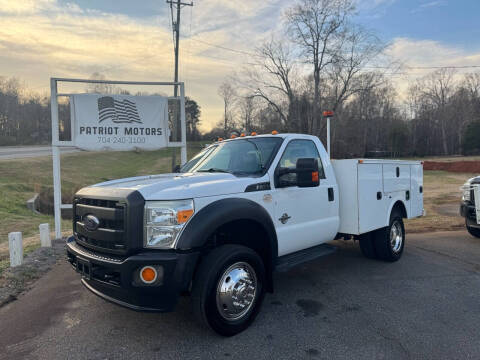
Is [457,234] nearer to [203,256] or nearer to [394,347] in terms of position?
[394,347]

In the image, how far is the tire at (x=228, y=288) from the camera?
3.02 meters

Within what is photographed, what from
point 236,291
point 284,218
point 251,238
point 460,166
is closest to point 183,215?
point 236,291

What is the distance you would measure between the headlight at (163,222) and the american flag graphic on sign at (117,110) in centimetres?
485

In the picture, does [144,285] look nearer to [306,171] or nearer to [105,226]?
[105,226]

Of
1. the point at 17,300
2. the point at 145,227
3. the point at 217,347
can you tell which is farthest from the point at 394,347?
the point at 17,300

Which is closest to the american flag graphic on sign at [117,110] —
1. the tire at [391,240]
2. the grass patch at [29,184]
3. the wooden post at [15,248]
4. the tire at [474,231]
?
the grass patch at [29,184]

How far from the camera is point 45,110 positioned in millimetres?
68562

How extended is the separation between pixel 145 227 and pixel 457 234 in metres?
7.44

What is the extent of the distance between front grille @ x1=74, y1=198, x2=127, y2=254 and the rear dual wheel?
12.9 feet

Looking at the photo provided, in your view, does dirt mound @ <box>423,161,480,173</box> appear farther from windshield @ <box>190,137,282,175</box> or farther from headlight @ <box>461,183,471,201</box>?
windshield @ <box>190,137,282,175</box>

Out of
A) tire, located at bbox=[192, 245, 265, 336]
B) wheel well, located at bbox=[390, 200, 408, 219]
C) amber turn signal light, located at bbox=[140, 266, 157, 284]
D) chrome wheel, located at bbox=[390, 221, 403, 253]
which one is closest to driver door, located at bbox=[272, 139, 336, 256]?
tire, located at bbox=[192, 245, 265, 336]

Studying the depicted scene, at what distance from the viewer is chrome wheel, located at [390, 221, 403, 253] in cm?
567

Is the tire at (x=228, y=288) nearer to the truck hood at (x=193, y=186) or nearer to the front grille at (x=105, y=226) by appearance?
the truck hood at (x=193, y=186)

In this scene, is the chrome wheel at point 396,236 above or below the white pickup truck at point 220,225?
below
